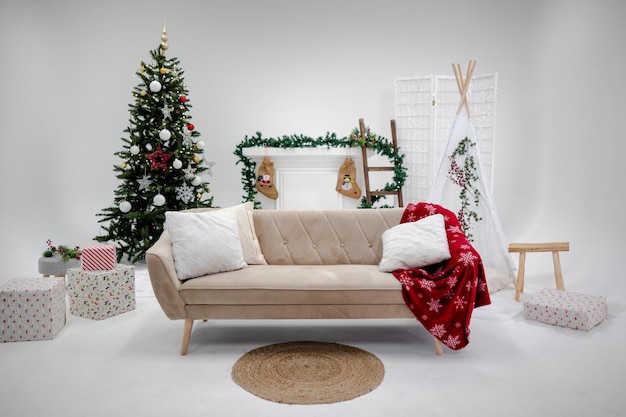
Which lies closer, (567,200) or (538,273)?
(538,273)

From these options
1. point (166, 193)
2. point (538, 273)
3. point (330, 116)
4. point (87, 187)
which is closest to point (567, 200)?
point (538, 273)

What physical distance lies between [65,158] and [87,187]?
1.56ft

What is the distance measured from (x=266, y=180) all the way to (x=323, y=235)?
2.44 metres

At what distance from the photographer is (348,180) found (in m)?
6.00

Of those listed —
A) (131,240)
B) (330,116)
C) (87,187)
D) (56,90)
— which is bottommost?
(131,240)

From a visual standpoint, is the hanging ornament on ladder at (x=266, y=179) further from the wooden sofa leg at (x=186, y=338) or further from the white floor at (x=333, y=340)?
the wooden sofa leg at (x=186, y=338)

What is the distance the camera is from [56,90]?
680cm

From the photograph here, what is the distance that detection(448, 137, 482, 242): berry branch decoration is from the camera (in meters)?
4.82

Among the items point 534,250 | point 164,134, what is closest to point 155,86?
point 164,134

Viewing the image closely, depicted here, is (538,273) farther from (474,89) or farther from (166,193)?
(166,193)

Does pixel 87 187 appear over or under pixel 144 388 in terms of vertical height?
over

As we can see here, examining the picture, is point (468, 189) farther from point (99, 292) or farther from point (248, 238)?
point (99, 292)

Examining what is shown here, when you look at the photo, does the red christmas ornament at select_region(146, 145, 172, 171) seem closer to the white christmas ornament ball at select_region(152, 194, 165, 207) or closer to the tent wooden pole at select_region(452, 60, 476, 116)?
the white christmas ornament ball at select_region(152, 194, 165, 207)

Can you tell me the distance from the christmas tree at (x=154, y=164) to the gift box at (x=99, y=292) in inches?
62.2
